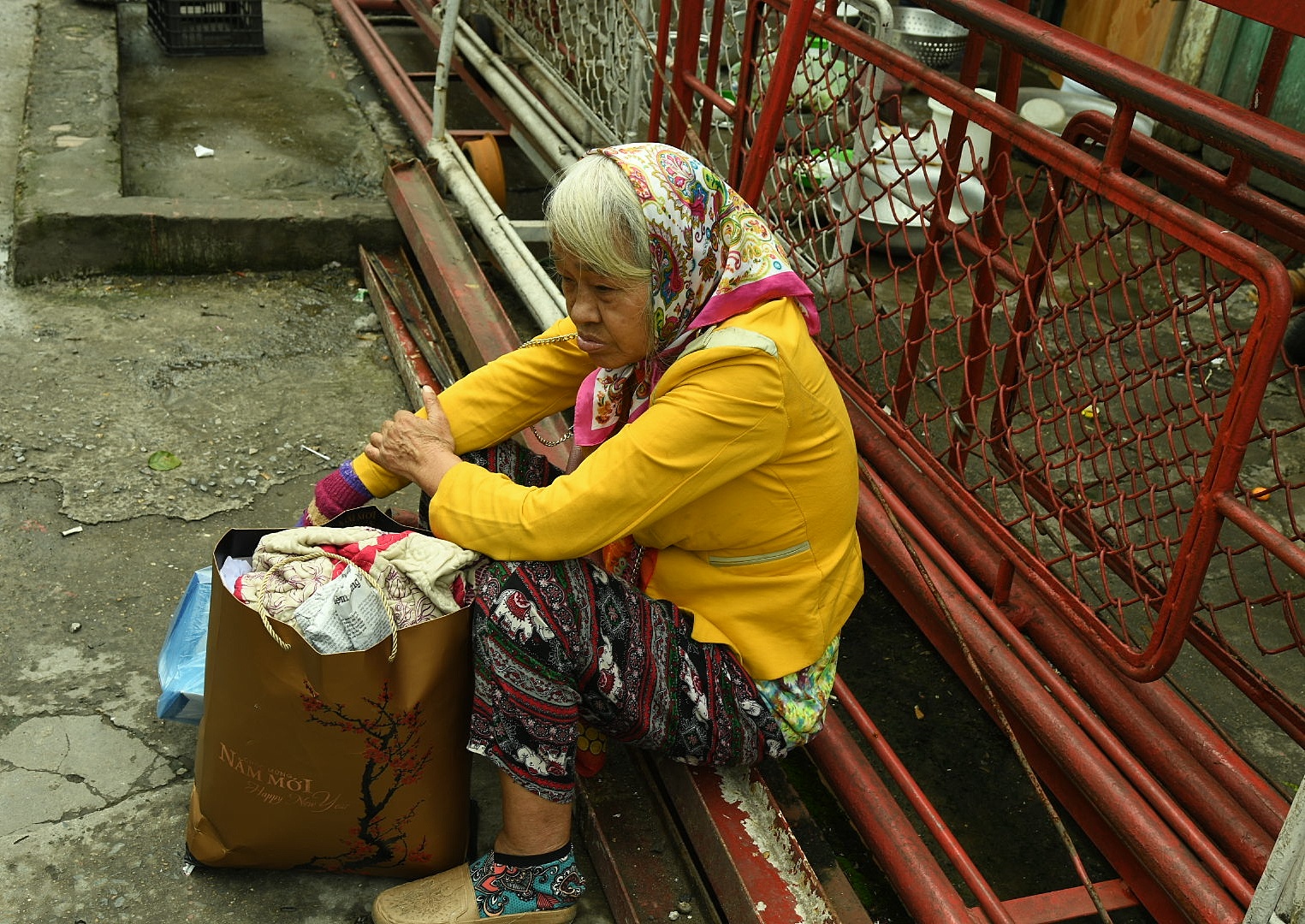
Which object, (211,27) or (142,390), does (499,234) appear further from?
(211,27)

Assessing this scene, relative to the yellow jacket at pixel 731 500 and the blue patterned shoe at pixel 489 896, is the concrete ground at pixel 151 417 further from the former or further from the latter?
the yellow jacket at pixel 731 500

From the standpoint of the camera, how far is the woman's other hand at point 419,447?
2191 mm

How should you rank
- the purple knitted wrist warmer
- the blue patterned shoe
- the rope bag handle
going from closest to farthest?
1. the rope bag handle
2. the blue patterned shoe
3. the purple knitted wrist warmer

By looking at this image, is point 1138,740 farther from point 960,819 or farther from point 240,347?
point 240,347

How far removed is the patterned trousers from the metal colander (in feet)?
17.1

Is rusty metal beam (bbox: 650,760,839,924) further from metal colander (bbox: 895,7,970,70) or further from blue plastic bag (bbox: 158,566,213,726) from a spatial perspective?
metal colander (bbox: 895,7,970,70)

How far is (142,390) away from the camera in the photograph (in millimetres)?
3643

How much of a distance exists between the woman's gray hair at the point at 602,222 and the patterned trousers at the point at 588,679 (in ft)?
1.64

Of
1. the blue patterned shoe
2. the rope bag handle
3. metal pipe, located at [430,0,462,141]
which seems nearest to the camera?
the rope bag handle

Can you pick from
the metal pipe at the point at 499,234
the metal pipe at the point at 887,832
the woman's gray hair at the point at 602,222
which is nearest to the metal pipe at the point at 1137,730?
the metal pipe at the point at 887,832

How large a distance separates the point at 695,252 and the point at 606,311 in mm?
176

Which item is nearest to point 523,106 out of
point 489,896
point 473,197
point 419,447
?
point 473,197

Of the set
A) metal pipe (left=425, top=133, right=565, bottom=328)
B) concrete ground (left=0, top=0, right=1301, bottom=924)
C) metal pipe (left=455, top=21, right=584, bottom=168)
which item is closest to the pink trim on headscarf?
concrete ground (left=0, top=0, right=1301, bottom=924)

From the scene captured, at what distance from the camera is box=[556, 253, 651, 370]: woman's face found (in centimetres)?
200
